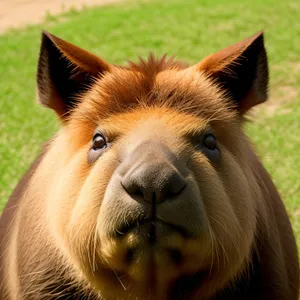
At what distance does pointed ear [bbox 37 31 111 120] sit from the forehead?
73 mm

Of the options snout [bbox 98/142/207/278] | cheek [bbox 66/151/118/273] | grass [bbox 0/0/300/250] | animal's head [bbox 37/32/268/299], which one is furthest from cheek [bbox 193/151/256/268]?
grass [bbox 0/0/300/250]

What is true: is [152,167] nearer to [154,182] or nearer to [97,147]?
[154,182]

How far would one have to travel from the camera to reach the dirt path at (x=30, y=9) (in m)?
14.6

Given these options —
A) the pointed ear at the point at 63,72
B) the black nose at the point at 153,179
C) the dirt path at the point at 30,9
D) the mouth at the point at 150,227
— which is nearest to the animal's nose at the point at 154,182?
the black nose at the point at 153,179

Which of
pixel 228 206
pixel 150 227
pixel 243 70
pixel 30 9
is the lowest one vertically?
pixel 30 9

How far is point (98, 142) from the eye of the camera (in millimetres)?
3709

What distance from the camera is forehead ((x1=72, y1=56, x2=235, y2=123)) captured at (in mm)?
3748

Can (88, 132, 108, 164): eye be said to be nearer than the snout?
No

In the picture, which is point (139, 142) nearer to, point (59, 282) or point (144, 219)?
point (144, 219)

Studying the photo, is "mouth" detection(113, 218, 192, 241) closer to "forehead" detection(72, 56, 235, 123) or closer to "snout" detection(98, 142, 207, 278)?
"snout" detection(98, 142, 207, 278)

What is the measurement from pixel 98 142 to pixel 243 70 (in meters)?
0.88

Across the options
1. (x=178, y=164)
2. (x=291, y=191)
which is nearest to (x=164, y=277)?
(x=178, y=164)

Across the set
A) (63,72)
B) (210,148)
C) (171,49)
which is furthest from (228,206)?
(171,49)

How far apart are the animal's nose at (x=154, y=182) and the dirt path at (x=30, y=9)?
11.4 meters
